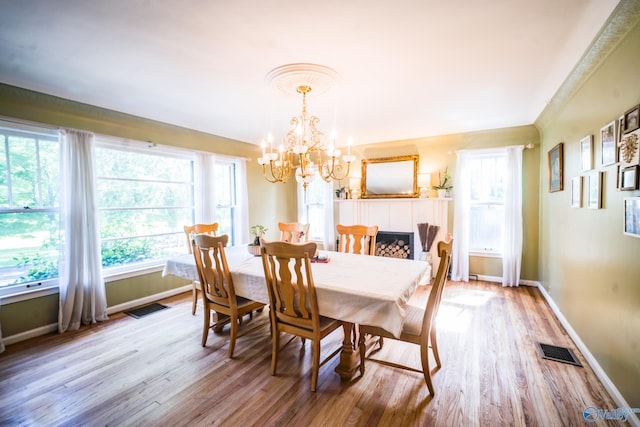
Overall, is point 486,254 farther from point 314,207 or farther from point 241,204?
point 241,204

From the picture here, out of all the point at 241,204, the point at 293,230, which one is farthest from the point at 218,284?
the point at 241,204

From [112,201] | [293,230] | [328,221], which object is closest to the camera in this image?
[112,201]

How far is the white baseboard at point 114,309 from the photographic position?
275 centimetres

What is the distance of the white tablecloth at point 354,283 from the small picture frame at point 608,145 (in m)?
1.49

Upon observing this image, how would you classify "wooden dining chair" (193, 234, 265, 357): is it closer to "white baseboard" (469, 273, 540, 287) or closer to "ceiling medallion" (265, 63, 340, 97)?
"ceiling medallion" (265, 63, 340, 97)

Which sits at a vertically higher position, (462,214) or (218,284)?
(462,214)

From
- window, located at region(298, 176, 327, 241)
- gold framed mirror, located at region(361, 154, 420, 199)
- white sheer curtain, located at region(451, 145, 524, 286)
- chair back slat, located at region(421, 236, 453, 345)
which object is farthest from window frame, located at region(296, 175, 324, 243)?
chair back slat, located at region(421, 236, 453, 345)

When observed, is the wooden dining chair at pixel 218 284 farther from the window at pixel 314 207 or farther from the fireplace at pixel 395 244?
the window at pixel 314 207

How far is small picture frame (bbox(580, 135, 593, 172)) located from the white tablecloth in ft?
5.25

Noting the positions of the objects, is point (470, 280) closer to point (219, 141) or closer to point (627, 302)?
point (627, 302)

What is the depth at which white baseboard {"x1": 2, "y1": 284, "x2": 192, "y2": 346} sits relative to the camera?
2750 mm

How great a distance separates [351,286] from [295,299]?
0.45m

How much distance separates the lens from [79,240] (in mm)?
3080

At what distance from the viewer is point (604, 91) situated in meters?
2.08
